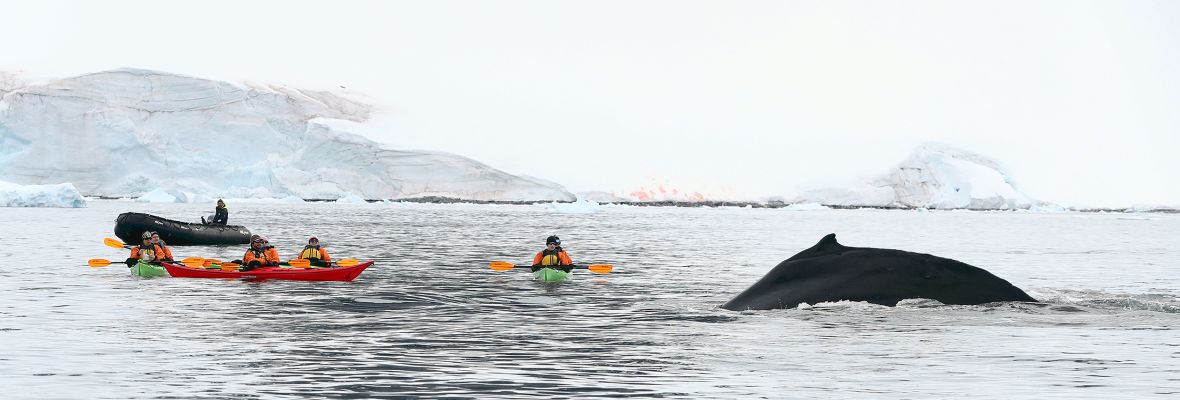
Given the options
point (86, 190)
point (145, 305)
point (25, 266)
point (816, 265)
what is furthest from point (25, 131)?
point (816, 265)

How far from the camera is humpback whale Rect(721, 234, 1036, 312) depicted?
18297 mm

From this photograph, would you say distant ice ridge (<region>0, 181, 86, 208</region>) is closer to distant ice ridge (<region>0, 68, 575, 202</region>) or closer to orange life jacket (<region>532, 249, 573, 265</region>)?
distant ice ridge (<region>0, 68, 575, 202</region>)

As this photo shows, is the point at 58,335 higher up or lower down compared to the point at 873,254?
lower down

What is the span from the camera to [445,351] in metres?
15.2

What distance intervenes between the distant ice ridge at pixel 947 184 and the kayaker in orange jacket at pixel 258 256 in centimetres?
10269

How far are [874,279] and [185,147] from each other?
355 feet

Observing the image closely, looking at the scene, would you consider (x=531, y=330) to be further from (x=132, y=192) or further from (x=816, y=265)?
(x=132, y=192)

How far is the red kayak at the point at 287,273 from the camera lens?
91.7 ft

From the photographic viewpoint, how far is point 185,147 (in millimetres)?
118438

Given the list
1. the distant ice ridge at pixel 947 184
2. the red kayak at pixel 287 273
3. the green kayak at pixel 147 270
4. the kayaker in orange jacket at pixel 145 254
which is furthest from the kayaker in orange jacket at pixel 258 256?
the distant ice ridge at pixel 947 184

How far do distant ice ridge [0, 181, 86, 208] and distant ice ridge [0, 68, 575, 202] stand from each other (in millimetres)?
16314

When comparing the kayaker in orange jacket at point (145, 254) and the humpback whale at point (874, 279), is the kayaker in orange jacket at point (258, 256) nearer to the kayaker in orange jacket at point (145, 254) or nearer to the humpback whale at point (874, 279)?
the kayaker in orange jacket at point (145, 254)

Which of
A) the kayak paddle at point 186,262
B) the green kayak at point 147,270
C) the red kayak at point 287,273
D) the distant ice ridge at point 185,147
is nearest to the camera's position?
the red kayak at point 287,273

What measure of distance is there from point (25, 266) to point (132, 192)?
8744 centimetres
